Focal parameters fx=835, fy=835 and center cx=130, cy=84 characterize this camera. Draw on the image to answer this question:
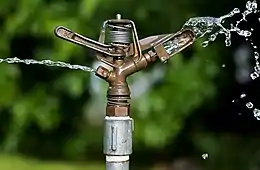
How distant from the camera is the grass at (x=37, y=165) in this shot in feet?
14.5

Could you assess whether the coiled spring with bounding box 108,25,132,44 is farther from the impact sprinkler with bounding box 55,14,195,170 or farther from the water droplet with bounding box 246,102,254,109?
the water droplet with bounding box 246,102,254,109

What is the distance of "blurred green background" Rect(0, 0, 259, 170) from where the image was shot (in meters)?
3.79

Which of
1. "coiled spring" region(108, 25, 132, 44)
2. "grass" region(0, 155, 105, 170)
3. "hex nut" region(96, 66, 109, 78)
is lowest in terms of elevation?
"grass" region(0, 155, 105, 170)

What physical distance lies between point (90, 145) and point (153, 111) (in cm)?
90

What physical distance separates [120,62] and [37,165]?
304 centimetres

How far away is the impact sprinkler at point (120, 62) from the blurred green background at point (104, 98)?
2112mm

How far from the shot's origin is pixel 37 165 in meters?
4.52

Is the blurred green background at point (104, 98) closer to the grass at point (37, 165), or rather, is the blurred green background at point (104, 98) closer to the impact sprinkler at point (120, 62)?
the grass at point (37, 165)

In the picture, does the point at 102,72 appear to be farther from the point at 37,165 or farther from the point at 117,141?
the point at 37,165

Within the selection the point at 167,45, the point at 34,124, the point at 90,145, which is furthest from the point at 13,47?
the point at 167,45

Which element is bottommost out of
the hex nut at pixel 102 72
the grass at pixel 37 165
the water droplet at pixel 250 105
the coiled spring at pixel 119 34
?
the grass at pixel 37 165

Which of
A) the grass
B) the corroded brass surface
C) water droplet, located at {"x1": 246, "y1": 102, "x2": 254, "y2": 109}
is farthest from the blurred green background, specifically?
the corroded brass surface

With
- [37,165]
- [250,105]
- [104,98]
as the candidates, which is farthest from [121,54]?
[37,165]

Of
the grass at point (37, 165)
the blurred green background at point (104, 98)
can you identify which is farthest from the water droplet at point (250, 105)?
the grass at point (37, 165)
